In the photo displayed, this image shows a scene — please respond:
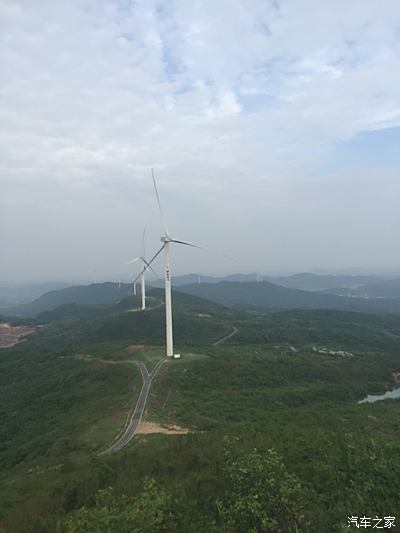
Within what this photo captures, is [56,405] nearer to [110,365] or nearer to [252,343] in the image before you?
[110,365]

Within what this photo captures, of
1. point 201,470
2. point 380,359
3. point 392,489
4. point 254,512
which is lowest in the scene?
point 380,359

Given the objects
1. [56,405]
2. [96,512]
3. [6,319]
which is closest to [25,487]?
[96,512]

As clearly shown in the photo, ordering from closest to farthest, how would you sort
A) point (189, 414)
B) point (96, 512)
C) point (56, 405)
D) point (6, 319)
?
1. point (96, 512)
2. point (189, 414)
3. point (56, 405)
4. point (6, 319)

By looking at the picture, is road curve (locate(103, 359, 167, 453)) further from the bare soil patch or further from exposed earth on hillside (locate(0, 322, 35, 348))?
exposed earth on hillside (locate(0, 322, 35, 348))

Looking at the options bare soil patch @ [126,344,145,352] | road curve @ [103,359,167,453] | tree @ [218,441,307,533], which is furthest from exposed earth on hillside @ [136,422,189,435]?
bare soil patch @ [126,344,145,352]

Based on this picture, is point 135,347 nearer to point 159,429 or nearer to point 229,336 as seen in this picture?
point 229,336

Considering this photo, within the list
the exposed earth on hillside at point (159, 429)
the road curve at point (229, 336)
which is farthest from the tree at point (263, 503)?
the road curve at point (229, 336)

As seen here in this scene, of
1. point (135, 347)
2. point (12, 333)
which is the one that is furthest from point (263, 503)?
point (12, 333)
